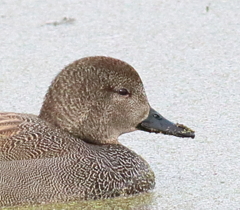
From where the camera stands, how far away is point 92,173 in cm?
484

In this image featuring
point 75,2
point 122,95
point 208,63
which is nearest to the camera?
point 122,95

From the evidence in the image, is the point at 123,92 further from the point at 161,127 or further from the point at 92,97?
the point at 161,127

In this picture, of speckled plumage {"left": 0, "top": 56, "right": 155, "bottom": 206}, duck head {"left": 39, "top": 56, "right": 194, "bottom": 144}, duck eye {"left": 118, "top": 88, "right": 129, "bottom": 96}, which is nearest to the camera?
speckled plumage {"left": 0, "top": 56, "right": 155, "bottom": 206}

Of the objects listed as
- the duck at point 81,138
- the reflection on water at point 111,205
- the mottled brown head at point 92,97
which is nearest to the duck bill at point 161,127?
the duck at point 81,138

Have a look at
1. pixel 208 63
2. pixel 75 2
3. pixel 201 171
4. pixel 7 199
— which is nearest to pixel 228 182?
pixel 201 171

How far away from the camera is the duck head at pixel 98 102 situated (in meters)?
4.98

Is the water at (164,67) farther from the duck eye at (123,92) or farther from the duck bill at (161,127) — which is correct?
the duck eye at (123,92)

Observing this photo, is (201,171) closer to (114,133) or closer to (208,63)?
(114,133)

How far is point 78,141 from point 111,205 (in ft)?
1.38

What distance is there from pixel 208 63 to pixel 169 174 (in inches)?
66.0

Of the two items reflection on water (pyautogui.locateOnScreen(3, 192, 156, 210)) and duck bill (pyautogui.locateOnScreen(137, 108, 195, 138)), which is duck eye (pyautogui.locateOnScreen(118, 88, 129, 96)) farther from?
reflection on water (pyautogui.locateOnScreen(3, 192, 156, 210))

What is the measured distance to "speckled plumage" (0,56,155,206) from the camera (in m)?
4.70

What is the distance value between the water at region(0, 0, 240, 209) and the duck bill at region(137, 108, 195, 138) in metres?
0.19

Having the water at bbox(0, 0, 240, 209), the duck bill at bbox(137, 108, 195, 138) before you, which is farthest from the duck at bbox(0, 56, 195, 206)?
the water at bbox(0, 0, 240, 209)
